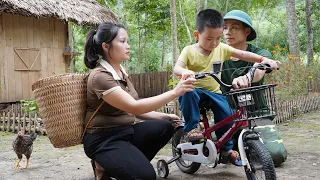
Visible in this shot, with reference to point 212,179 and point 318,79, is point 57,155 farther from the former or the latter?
point 318,79

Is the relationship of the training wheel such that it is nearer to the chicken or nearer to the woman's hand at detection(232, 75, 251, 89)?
the woman's hand at detection(232, 75, 251, 89)

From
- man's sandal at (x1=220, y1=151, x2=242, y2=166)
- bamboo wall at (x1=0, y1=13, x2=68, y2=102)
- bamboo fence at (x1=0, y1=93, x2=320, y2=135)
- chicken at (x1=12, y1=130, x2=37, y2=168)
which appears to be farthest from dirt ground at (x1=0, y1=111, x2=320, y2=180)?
bamboo wall at (x1=0, y1=13, x2=68, y2=102)

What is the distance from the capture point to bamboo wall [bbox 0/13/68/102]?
1093cm

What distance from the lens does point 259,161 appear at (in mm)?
2762

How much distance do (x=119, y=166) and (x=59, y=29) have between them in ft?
35.4

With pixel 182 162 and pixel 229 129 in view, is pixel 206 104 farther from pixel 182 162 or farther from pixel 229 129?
pixel 182 162

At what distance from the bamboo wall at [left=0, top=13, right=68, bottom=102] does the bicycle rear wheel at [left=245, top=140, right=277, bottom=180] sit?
31.3 ft

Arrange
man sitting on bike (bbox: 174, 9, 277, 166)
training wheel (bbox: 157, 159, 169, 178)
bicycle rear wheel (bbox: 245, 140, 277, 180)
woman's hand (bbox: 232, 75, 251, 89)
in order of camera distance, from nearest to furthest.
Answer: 1. bicycle rear wheel (bbox: 245, 140, 277, 180)
2. woman's hand (bbox: 232, 75, 251, 89)
3. man sitting on bike (bbox: 174, 9, 277, 166)
4. training wheel (bbox: 157, 159, 169, 178)

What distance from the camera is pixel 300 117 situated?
8.44 metres

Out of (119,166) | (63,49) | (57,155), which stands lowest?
(57,155)

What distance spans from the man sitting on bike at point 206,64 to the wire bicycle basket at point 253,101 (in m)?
0.55

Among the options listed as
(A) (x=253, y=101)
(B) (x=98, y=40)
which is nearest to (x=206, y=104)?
(A) (x=253, y=101)

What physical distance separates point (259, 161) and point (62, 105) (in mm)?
1604

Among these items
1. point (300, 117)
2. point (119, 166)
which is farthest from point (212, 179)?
point (300, 117)
